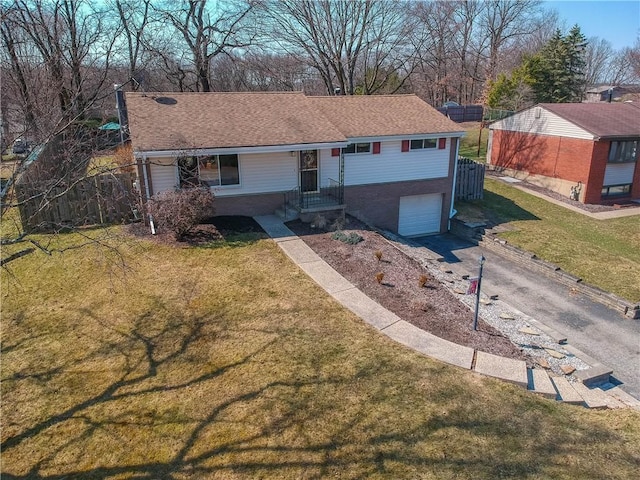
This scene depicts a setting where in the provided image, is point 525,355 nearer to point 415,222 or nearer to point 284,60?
point 415,222

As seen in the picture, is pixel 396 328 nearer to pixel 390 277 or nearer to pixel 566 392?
pixel 390 277

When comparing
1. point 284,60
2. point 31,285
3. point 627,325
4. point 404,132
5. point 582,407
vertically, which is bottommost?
point 627,325

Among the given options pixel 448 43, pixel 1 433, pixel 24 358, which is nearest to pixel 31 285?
pixel 24 358

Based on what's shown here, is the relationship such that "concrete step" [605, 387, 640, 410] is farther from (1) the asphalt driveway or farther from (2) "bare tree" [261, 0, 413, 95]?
(2) "bare tree" [261, 0, 413, 95]

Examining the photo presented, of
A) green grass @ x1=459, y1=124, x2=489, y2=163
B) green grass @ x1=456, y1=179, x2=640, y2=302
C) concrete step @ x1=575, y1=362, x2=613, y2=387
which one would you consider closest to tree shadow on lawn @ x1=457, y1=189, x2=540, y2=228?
green grass @ x1=456, y1=179, x2=640, y2=302

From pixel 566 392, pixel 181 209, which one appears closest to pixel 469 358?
pixel 566 392

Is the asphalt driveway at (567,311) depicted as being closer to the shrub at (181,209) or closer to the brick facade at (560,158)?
the shrub at (181,209)
